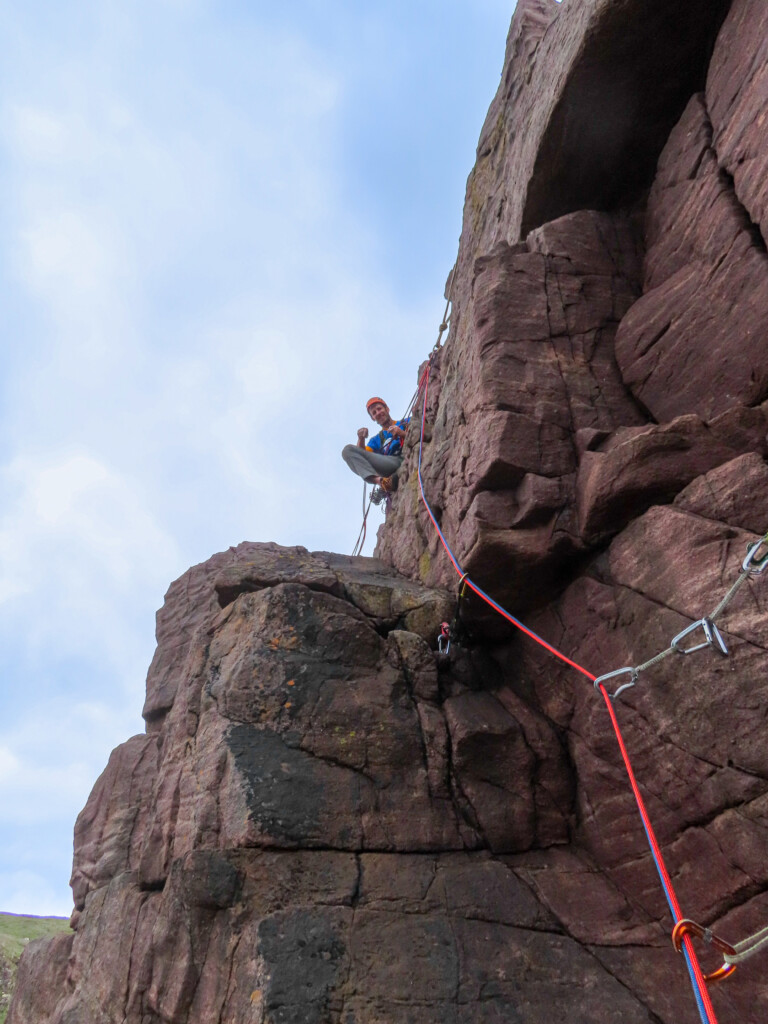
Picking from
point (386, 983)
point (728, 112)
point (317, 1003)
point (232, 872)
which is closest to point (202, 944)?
point (232, 872)

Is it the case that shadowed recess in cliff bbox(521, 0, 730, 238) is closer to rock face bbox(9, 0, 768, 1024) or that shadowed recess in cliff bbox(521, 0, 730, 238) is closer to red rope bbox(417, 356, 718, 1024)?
rock face bbox(9, 0, 768, 1024)

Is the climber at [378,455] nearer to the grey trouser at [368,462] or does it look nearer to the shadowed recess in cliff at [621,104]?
the grey trouser at [368,462]

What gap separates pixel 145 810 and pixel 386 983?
278 inches

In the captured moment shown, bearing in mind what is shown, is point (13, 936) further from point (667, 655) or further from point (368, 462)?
point (667, 655)

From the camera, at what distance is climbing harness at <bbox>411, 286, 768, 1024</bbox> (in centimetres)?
466

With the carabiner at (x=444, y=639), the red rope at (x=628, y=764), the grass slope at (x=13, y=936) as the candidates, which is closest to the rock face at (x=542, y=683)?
the red rope at (x=628, y=764)

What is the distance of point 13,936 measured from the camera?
25.8 metres

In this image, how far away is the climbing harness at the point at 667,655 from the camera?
183 inches

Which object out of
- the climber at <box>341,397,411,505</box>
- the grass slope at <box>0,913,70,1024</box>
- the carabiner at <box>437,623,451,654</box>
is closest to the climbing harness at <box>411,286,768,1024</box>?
the carabiner at <box>437,623,451,654</box>

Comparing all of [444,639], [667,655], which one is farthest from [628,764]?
[444,639]

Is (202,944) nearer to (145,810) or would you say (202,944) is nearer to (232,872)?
(232,872)

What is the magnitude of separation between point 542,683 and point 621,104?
885cm

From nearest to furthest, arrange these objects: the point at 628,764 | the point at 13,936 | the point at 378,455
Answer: the point at 628,764 → the point at 378,455 → the point at 13,936

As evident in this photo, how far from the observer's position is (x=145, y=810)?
40.0 feet
